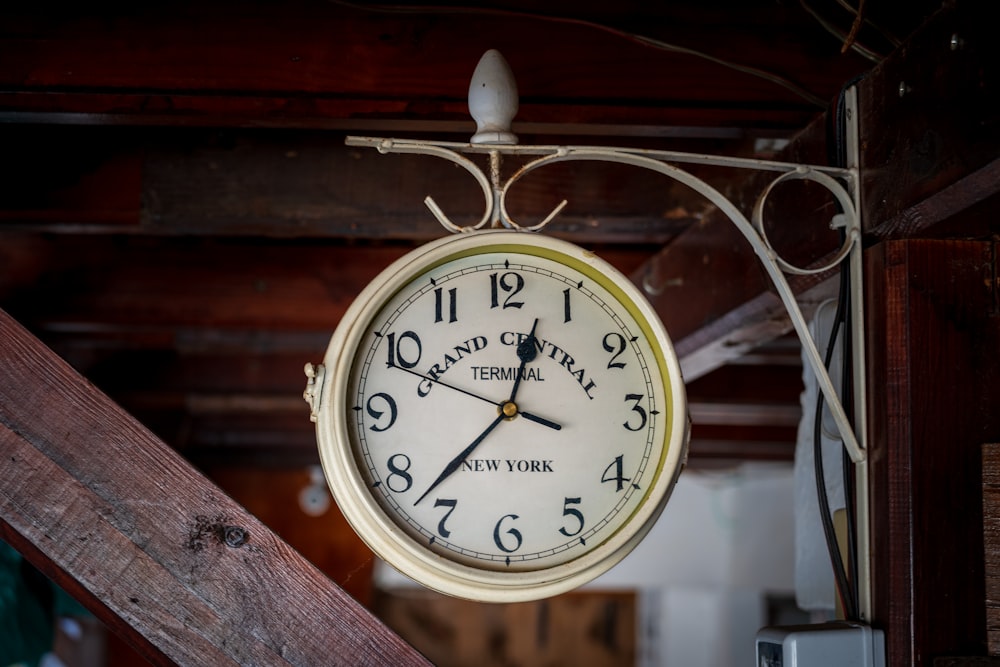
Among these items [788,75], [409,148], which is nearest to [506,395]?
[409,148]

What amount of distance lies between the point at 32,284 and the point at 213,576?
206 centimetres

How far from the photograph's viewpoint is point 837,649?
1.39 m

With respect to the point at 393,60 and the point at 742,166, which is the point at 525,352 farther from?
the point at 393,60

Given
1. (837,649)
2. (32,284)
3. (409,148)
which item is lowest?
(837,649)

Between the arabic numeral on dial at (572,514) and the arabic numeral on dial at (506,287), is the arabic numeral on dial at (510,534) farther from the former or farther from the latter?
the arabic numeral on dial at (506,287)

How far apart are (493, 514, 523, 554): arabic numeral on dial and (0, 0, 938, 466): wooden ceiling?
721 millimetres

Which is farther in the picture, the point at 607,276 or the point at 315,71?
the point at 315,71

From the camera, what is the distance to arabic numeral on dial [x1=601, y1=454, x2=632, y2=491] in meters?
1.38

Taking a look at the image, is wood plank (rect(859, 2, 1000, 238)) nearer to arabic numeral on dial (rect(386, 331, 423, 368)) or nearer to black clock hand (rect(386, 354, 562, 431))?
black clock hand (rect(386, 354, 562, 431))

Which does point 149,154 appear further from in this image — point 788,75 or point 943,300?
point 943,300

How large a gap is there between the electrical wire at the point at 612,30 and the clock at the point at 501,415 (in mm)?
524

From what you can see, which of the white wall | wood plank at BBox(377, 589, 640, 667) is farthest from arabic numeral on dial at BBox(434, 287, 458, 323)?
wood plank at BBox(377, 589, 640, 667)

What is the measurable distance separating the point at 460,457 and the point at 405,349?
169mm

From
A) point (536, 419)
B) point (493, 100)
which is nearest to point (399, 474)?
point (536, 419)
